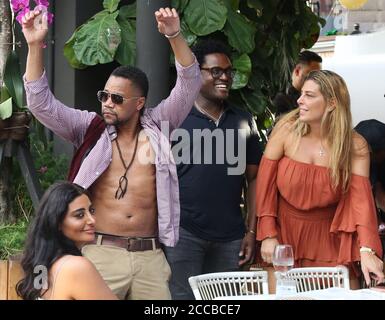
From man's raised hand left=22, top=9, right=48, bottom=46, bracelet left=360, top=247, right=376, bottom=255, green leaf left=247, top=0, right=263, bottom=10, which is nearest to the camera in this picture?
man's raised hand left=22, top=9, right=48, bottom=46

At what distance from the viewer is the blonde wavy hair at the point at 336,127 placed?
17.6ft

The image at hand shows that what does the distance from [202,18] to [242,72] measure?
1.60 feet

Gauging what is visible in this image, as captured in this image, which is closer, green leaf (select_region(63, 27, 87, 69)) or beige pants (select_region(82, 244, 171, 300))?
beige pants (select_region(82, 244, 171, 300))

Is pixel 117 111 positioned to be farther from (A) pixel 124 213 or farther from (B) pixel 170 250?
(B) pixel 170 250

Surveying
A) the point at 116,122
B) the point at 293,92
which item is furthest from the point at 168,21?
the point at 293,92

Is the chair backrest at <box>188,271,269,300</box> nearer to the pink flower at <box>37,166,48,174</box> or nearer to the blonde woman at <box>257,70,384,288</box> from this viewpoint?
the blonde woman at <box>257,70,384,288</box>

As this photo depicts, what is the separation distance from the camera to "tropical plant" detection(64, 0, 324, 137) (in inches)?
242

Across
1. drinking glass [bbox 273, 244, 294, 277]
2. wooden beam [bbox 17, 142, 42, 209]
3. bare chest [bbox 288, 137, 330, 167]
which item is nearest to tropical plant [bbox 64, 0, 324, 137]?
wooden beam [bbox 17, 142, 42, 209]

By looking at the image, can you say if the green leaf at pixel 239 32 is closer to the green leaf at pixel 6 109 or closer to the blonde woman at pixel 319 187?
the blonde woman at pixel 319 187

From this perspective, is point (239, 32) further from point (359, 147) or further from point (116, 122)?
point (116, 122)

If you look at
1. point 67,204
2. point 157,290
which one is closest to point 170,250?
point 157,290

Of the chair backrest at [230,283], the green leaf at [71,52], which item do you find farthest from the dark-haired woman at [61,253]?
the green leaf at [71,52]

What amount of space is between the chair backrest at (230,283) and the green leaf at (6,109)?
5.85ft

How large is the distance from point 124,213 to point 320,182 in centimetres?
124
